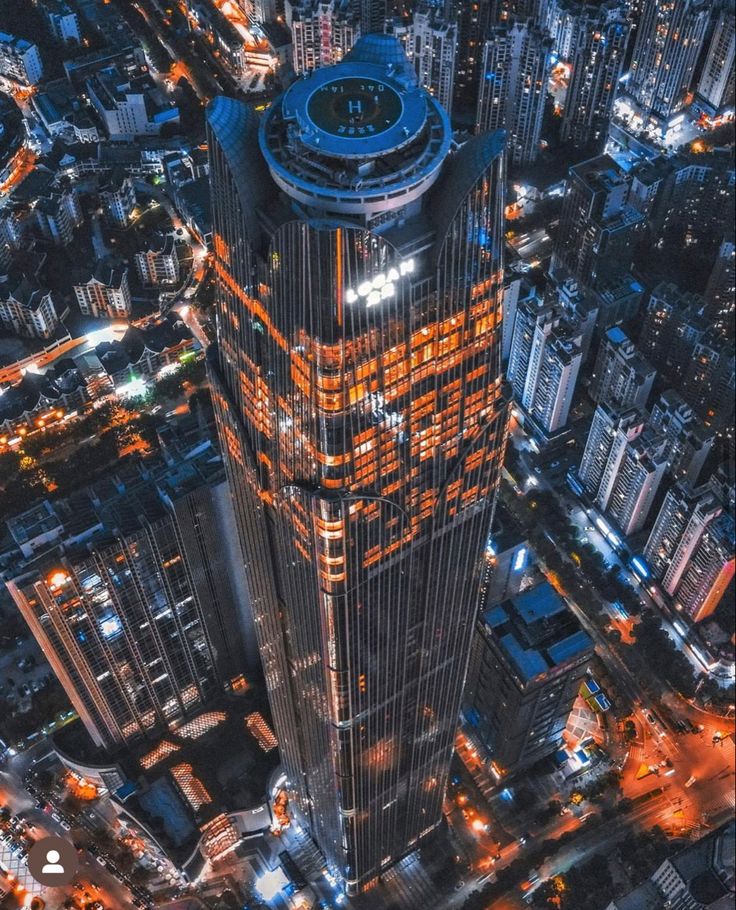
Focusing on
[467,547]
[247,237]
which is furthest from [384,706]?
[247,237]

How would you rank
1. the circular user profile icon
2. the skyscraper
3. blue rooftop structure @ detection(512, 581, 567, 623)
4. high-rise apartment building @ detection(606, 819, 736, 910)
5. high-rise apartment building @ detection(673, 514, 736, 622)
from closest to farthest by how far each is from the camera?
the skyscraper, high-rise apartment building @ detection(606, 819, 736, 910), blue rooftop structure @ detection(512, 581, 567, 623), the circular user profile icon, high-rise apartment building @ detection(673, 514, 736, 622)

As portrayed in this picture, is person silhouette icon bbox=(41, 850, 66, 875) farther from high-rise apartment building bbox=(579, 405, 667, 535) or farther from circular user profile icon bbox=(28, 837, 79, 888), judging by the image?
high-rise apartment building bbox=(579, 405, 667, 535)

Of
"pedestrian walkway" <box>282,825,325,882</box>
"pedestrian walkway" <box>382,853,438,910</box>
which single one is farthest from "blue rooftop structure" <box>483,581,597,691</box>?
"pedestrian walkway" <box>282,825,325,882</box>

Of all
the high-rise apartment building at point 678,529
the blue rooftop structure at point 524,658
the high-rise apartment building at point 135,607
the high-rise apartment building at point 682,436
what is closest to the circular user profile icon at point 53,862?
the high-rise apartment building at point 135,607

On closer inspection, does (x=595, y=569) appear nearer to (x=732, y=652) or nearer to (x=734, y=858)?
(x=732, y=652)

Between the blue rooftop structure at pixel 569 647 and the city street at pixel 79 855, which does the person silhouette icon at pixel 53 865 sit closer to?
the city street at pixel 79 855

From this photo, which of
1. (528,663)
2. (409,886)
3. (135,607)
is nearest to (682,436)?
(528,663)
